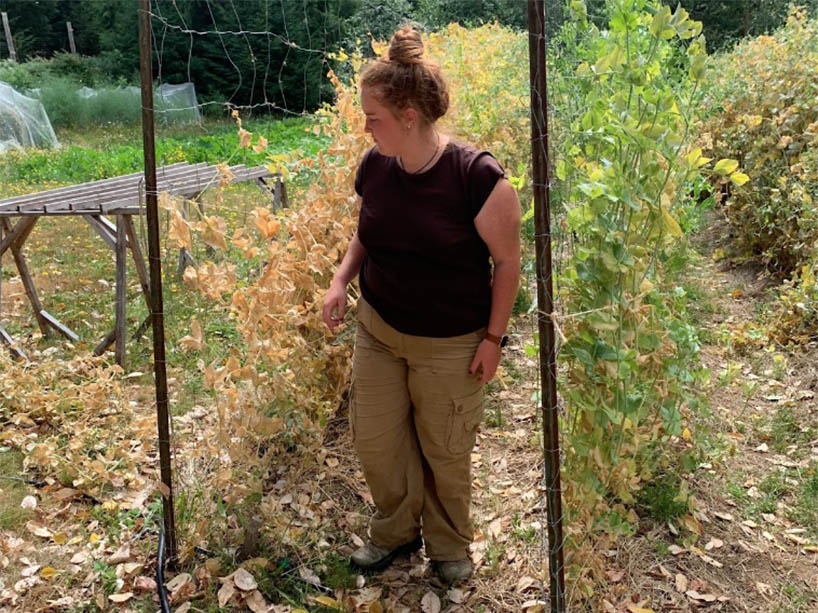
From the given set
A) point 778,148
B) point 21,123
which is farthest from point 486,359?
point 21,123

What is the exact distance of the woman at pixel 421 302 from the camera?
2090 mm

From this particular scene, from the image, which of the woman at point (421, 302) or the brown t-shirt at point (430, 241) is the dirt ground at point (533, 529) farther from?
the brown t-shirt at point (430, 241)

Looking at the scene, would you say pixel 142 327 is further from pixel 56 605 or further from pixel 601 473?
pixel 601 473

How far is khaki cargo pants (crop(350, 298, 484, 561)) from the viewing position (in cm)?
232

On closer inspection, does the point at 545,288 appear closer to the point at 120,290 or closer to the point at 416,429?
the point at 416,429

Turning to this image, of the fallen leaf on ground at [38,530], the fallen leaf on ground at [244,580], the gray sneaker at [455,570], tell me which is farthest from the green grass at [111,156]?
the gray sneaker at [455,570]

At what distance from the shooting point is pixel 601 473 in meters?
2.32

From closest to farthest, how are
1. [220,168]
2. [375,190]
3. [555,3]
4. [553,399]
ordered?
[553,399] → [375,190] → [220,168] → [555,3]

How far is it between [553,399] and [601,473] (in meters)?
0.49

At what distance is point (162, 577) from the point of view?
2.53 m

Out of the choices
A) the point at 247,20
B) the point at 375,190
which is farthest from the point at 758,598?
the point at 247,20

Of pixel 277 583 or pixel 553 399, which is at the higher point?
pixel 553 399

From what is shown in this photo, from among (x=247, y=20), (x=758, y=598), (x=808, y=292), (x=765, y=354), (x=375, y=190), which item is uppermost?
(x=247, y=20)

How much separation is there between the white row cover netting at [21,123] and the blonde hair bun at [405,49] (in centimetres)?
1104
